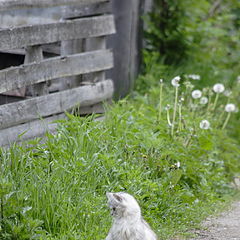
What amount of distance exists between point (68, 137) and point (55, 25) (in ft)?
5.18

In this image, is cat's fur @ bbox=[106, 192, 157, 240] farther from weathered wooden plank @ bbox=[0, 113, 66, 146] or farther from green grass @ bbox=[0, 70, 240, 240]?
weathered wooden plank @ bbox=[0, 113, 66, 146]

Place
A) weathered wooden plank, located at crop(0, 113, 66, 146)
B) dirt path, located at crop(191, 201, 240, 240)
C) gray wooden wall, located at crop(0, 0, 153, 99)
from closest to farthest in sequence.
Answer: dirt path, located at crop(191, 201, 240, 240) < weathered wooden plank, located at crop(0, 113, 66, 146) < gray wooden wall, located at crop(0, 0, 153, 99)

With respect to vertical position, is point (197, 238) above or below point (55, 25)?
below

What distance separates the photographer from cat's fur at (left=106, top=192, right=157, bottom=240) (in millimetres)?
4117

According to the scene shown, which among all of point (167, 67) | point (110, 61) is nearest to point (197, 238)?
point (110, 61)

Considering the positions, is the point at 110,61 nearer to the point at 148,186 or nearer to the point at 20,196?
the point at 148,186

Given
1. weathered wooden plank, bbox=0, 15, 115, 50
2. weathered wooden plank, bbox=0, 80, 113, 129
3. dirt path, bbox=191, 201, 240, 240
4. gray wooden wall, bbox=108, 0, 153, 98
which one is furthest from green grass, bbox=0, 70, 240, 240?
gray wooden wall, bbox=108, 0, 153, 98

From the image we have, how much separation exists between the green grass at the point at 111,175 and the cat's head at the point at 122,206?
0.53 meters

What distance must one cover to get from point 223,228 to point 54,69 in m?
2.53

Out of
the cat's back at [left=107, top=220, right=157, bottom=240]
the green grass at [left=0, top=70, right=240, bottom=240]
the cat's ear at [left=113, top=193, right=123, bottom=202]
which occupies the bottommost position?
the green grass at [left=0, top=70, right=240, bottom=240]

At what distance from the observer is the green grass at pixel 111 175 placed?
4.59m

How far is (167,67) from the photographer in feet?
30.2

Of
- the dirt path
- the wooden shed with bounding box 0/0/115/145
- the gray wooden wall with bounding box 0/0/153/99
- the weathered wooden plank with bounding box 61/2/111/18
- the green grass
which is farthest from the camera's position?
the gray wooden wall with bounding box 0/0/153/99

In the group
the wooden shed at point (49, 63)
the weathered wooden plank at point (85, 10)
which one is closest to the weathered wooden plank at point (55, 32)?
the wooden shed at point (49, 63)
